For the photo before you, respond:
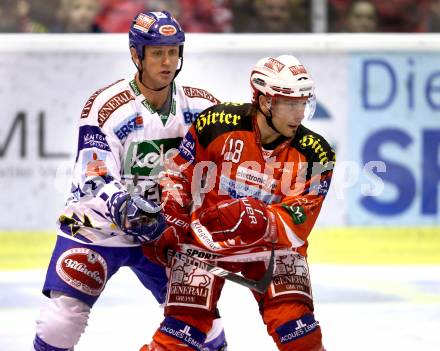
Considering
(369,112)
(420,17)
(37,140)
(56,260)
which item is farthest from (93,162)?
(420,17)

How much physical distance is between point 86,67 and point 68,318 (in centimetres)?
336

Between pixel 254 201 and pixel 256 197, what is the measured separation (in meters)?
0.22

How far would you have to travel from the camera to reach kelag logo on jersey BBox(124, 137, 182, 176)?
502 centimetres

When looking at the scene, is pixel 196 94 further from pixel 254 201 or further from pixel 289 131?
pixel 254 201

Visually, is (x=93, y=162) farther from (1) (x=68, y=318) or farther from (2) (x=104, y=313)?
(2) (x=104, y=313)

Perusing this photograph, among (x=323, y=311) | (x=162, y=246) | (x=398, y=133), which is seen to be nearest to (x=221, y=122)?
(x=162, y=246)

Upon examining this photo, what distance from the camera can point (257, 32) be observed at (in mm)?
8633

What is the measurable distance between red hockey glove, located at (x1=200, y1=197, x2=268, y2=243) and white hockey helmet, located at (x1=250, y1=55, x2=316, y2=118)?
417 mm

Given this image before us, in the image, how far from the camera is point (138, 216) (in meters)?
4.63

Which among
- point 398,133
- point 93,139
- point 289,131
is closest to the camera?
point 289,131

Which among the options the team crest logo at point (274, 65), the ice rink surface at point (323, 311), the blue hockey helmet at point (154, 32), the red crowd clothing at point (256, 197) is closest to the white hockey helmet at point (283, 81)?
the team crest logo at point (274, 65)

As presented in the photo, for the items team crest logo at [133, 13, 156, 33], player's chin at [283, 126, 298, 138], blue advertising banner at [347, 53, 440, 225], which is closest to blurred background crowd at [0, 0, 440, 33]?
blue advertising banner at [347, 53, 440, 225]

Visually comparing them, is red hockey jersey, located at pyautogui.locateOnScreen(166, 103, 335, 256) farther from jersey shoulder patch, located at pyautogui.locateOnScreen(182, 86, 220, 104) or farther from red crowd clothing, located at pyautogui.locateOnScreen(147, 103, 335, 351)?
jersey shoulder patch, located at pyautogui.locateOnScreen(182, 86, 220, 104)

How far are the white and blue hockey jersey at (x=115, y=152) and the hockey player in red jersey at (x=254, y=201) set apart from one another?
171 mm
